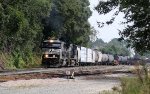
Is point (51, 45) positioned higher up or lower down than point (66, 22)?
lower down

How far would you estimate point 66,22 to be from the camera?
237ft

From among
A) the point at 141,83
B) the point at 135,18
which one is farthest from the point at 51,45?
the point at 141,83

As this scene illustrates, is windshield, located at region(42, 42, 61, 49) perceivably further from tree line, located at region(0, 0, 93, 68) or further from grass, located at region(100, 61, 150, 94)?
grass, located at region(100, 61, 150, 94)

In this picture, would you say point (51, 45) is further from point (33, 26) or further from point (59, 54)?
point (33, 26)

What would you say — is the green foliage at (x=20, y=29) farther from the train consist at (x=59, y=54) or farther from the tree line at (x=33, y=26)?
the train consist at (x=59, y=54)

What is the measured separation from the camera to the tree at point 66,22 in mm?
70438

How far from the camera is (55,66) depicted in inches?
2023

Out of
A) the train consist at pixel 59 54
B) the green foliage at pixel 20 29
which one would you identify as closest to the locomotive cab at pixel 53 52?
the train consist at pixel 59 54

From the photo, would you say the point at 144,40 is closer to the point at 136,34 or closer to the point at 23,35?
the point at 136,34

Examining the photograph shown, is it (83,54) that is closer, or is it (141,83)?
(141,83)

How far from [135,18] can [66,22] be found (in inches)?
2208

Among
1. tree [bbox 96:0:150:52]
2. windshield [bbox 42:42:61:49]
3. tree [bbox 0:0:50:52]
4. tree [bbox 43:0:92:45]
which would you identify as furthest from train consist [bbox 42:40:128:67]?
tree [bbox 96:0:150:52]

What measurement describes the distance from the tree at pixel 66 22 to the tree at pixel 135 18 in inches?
2022

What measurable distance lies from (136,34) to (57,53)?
107 ft
